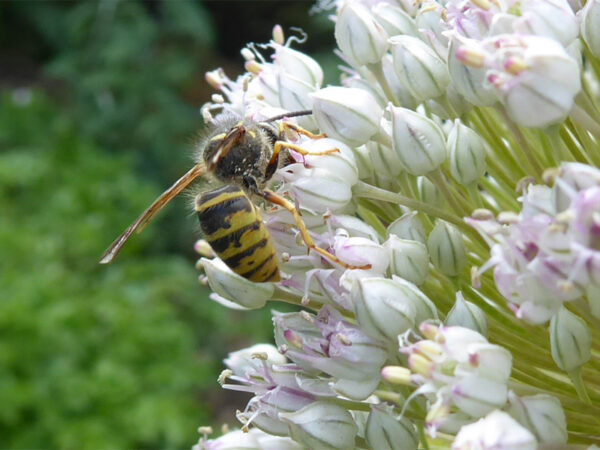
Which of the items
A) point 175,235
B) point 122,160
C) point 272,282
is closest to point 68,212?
point 122,160

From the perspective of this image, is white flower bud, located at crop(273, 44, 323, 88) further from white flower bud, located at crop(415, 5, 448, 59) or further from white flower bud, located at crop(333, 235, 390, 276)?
white flower bud, located at crop(333, 235, 390, 276)

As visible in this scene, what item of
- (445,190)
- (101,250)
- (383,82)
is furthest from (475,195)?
(101,250)

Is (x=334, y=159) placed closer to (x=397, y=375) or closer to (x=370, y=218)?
(x=370, y=218)

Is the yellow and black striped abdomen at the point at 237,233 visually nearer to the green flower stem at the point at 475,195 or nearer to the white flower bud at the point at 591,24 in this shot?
the green flower stem at the point at 475,195

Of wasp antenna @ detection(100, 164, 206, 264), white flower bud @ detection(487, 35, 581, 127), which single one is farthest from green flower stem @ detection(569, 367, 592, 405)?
wasp antenna @ detection(100, 164, 206, 264)

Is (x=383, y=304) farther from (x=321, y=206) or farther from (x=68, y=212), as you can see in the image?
(x=68, y=212)

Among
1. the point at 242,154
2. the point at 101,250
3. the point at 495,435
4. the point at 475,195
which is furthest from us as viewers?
the point at 101,250

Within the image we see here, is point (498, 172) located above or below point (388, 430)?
above

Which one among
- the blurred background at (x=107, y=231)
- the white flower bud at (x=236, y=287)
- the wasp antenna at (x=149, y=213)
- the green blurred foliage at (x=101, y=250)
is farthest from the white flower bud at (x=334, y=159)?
the green blurred foliage at (x=101, y=250)
